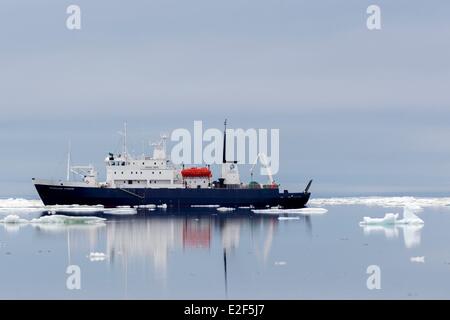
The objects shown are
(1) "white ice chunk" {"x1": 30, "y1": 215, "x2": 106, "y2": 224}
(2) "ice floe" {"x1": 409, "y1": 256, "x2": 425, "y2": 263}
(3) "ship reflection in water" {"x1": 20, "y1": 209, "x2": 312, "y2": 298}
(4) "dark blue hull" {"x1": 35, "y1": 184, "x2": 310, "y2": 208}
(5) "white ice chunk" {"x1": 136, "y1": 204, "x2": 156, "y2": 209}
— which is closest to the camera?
(3) "ship reflection in water" {"x1": 20, "y1": 209, "x2": 312, "y2": 298}

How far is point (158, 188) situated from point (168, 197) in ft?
3.57

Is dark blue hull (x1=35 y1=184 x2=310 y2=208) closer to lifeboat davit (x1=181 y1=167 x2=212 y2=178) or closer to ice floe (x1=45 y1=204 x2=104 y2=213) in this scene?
ice floe (x1=45 y1=204 x2=104 y2=213)

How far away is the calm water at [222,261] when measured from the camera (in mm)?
18938

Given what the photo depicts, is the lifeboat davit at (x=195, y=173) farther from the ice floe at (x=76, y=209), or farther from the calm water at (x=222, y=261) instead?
the calm water at (x=222, y=261)

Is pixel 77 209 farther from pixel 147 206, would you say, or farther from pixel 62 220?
pixel 62 220

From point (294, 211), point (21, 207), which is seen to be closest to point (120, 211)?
point (294, 211)

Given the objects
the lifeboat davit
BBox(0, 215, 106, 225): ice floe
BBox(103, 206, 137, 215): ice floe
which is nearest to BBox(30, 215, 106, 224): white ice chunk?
BBox(0, 215, 106, 225): ice floe

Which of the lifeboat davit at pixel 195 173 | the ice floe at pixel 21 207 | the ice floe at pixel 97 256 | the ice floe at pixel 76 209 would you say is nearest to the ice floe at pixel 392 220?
the ice floe at pixel 97 256

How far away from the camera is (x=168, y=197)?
61719 mm

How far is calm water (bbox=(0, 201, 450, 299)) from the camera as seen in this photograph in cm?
1894

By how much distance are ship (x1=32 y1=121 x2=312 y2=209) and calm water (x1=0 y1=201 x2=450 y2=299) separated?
69.9ft

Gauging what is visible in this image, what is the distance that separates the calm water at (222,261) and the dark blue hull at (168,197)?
2102 cm
